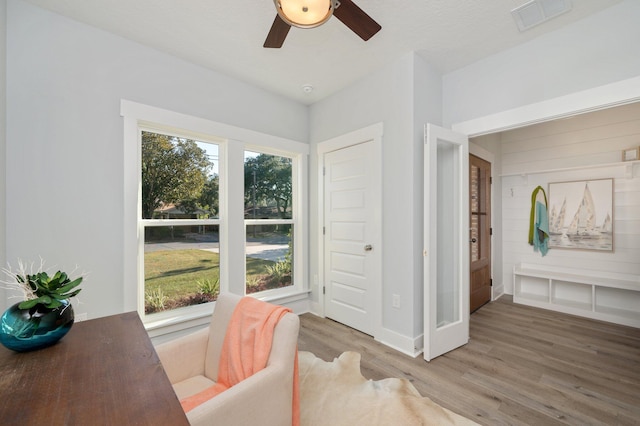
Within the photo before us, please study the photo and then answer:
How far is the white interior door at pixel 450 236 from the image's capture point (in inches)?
100

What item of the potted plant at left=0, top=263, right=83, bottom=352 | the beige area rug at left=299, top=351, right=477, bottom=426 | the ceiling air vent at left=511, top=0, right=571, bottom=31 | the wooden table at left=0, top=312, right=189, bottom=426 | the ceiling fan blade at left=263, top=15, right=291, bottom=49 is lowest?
the beige area rug at left=299, top=351, right=477, bottom=426

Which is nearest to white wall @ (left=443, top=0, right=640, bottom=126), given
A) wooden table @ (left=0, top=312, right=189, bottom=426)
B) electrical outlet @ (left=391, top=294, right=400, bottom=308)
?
electrical outlet @ (left=391, top=294, right=400, bottom=308)

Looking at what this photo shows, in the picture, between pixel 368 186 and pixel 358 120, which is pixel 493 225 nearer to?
pixel 368 186

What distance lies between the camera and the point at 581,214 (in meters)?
3.66

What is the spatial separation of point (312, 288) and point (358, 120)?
7.27ft

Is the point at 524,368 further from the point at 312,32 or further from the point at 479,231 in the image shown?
the point at 312,32

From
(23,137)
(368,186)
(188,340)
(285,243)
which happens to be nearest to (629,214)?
(368,186)

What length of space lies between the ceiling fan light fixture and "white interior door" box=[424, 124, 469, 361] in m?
1.46

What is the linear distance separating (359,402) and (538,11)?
3.11 m

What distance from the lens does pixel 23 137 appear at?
6.35 ft

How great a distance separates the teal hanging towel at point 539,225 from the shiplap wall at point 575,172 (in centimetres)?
9

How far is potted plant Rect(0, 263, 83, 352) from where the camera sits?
1067 mm

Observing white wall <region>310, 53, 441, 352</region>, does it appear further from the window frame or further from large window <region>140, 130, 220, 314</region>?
large window <region>140, 130, 220, 314</region>

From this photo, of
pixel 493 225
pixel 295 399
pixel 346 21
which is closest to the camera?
pixel 295 399
